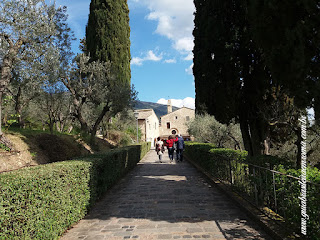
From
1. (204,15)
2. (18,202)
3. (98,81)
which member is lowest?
(18,202)

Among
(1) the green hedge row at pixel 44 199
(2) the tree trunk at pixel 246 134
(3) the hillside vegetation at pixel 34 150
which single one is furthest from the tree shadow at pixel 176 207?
(3) the hillside vegetation at pixel 34 150

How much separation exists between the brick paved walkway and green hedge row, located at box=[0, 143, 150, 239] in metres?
0.41

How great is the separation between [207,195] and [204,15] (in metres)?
6.50

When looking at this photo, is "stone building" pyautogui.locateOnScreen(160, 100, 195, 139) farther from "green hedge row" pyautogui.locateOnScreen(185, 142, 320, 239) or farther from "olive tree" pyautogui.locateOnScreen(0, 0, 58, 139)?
"green hedge row" pyautogui.locateOnScreen(185, 142, 320, 239)

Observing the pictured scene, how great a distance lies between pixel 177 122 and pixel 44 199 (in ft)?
164

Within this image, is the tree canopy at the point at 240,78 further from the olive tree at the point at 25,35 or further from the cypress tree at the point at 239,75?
the olive tree at the point at 25,35

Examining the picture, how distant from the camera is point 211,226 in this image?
411cm

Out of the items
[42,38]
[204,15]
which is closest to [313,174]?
[204,15]

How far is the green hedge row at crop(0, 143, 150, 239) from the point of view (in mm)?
2660

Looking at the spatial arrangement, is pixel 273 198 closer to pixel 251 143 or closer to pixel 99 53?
pixel 251 143

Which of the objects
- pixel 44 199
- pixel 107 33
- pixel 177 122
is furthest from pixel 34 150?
pixel 177 122

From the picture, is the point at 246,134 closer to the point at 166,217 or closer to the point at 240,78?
the point at 240,78

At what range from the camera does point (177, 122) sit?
2082 inches

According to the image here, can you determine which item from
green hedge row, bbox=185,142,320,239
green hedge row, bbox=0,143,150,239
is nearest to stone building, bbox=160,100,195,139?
green hedge row, bbox=185,142,320,239
